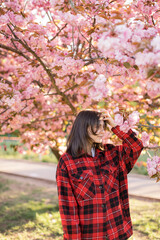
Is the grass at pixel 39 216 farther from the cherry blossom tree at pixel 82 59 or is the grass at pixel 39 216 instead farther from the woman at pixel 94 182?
the woman at pixel 94 182

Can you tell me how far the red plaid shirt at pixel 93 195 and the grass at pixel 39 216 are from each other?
6.05ft

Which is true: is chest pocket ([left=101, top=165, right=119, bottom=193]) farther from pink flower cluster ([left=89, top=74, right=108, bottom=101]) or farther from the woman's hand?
pink flower cluster ([left=89, top=74, right=108, bottom=101])

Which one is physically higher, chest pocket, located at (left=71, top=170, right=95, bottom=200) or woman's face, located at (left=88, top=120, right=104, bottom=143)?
woman's face, located at (left=88, top=120, right=104, bottom=143)

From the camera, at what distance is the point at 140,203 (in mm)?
4992

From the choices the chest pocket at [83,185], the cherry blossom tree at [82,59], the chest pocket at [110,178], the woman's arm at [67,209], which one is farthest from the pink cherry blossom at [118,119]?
the woman's arm at [67,209]

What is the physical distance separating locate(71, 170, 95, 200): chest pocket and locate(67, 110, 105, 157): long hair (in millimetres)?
159

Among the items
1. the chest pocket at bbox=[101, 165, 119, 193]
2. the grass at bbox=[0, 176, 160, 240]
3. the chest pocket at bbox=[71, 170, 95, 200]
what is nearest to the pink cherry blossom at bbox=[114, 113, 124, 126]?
the chest pocket at bbox=[101, 165, 119, 193]

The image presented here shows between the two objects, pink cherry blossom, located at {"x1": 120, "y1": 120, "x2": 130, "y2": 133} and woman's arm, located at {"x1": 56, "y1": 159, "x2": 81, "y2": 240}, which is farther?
pink cherry blossom, located at {"x1": 120, "y1": 120, "x2": 130, "y2": 133}

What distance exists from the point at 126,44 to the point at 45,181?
606cm

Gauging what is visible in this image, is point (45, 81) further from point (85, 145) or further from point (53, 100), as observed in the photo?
point (85, 145)

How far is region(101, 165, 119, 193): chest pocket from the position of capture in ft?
6.28

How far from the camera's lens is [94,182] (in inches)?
73.8

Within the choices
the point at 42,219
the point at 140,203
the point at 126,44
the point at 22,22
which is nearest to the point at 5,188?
the point at 42,219

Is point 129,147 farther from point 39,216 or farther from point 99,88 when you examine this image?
point 39,216
